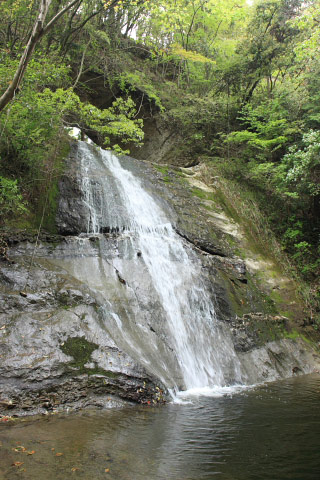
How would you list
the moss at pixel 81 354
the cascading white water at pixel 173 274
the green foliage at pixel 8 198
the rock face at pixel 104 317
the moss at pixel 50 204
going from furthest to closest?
the moss at pixel 50 204 < the cascading white water at pixel 173 274 < the green foliage at pixel 8 198 < the moss at pixel 81 354 < the rock face at pixel 104 317

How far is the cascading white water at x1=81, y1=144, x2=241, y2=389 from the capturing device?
7.17 m

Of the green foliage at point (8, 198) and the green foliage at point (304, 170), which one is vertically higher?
the green foliage at point (304, 170)

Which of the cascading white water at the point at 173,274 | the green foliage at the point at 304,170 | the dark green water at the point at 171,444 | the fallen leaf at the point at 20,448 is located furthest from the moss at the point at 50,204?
the green foliage at the point at 304,170

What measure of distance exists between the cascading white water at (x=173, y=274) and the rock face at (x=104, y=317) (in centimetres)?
21

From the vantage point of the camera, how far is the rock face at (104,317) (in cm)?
503

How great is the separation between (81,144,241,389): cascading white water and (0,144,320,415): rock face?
21 cm

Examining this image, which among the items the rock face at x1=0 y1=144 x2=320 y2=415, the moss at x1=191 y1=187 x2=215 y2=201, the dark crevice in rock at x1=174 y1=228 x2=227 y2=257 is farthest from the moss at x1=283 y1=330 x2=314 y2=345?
the moss at x1=191 y1=187 x2=215 y2=201

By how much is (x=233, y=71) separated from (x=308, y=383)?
13.8 m

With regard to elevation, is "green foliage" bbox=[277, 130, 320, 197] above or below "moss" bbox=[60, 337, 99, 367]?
above

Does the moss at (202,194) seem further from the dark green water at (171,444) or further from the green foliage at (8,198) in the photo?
the dark green water at (171,444)

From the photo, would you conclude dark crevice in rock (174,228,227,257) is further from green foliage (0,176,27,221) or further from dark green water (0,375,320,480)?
dark green water (0,375,320,480)

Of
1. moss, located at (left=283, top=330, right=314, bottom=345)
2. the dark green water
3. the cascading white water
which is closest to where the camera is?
the dark green water

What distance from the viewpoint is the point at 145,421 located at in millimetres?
4480

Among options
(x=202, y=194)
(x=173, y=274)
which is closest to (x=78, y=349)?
(x=173, y=274)
